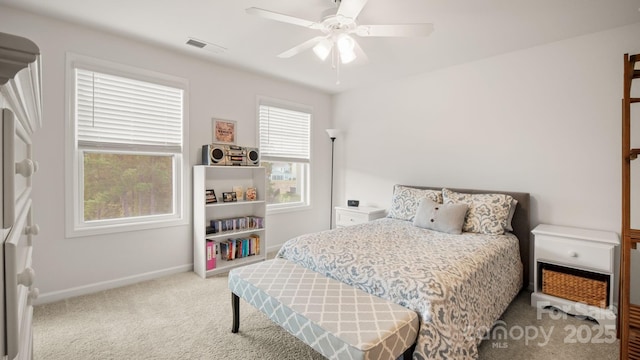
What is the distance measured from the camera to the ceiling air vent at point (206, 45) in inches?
117

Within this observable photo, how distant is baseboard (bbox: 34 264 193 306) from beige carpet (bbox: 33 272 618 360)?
0.07 m

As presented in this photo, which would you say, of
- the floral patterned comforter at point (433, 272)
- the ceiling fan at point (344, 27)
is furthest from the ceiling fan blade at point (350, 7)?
the floral patterned comforter at point (433, 272)

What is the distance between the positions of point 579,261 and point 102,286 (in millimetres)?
4325

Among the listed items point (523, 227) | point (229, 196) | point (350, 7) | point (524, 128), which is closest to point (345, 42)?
point (350, 7)

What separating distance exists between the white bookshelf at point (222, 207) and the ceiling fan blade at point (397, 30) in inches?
85.3

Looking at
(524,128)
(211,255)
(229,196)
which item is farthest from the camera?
(229,196)

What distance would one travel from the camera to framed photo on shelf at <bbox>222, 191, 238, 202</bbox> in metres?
3.61

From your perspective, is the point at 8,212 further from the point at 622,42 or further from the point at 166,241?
the point at 622,42

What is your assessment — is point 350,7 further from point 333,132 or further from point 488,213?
point 333,132

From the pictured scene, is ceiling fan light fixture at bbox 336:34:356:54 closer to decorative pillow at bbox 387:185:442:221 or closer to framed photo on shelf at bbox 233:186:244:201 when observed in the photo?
decorative pillow at bbox 387:185:442:221

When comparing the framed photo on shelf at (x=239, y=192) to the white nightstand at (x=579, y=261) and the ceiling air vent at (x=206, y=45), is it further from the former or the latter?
the white nightstand at (x=579, y=261)

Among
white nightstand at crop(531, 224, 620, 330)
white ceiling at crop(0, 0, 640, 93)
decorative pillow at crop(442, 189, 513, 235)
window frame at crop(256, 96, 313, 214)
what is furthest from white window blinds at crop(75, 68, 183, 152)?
white nightstand at crop(531, 224, 620, 330)

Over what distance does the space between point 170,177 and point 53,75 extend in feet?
4.43

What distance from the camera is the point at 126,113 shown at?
9.85ft
